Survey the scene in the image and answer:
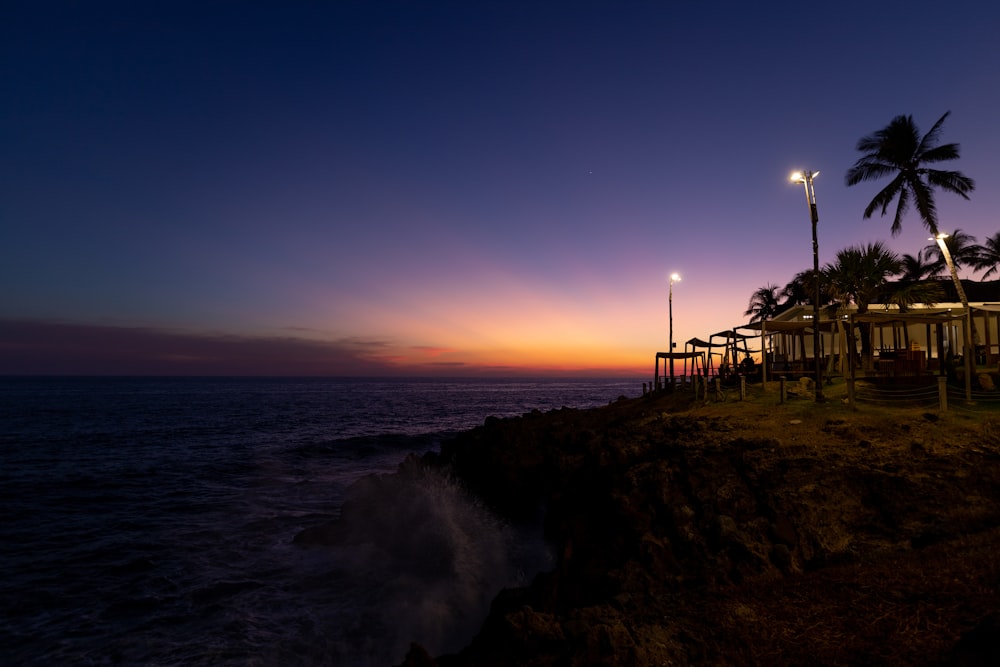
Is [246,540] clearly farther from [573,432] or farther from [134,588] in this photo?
[573,432]

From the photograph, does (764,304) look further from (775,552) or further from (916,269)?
(775,552)

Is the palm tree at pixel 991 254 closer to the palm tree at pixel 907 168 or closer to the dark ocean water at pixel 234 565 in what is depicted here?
the palm tree at pixel 907 168

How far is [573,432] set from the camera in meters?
24.3

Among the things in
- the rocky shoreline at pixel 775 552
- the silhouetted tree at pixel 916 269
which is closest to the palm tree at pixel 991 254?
the silhouetted tree at pixel 916 269

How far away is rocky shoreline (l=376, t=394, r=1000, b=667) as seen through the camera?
6023mm

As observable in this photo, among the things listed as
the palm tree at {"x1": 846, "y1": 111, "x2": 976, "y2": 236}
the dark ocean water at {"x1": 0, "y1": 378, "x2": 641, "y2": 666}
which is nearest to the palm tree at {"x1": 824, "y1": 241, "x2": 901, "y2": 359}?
the palm tree at {"x1": 846, "y1": 111, "x2": 976, "y2": 236}

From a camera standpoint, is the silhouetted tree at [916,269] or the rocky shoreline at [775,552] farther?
the silhouetted tree at [916,269]

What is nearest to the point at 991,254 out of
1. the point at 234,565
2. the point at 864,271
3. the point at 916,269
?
the point at 916,269

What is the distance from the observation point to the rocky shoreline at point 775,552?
237 inches

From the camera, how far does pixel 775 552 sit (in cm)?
864

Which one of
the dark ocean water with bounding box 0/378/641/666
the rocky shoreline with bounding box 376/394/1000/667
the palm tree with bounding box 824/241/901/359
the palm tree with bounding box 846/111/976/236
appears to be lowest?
the dark ocean water with bounding box 0/378/641/666

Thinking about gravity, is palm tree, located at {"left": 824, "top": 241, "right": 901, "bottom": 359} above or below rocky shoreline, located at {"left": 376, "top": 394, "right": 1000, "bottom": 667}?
above

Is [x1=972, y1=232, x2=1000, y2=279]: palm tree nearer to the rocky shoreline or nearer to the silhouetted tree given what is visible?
the silhouetted tree

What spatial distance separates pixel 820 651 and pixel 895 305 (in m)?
33.6
